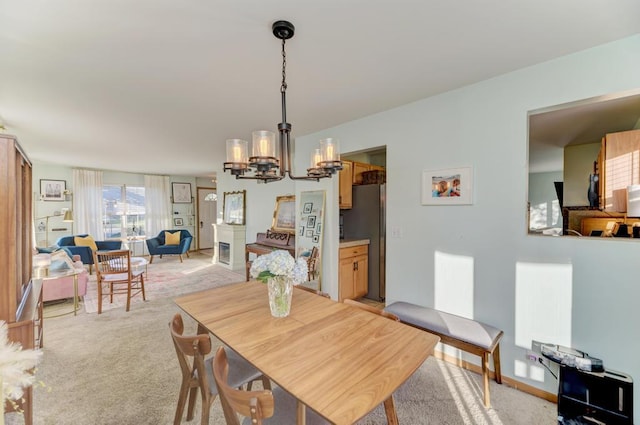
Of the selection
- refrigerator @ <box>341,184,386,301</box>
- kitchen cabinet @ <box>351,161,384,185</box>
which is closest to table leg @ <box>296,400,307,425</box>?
refrigerator @ <box>341,184,386,301</box>

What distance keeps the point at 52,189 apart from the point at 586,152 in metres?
10.8

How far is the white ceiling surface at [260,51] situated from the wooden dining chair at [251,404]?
5.92 ft

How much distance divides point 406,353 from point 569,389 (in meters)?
1.47

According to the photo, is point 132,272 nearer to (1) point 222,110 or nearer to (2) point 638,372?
(1) point 222,110

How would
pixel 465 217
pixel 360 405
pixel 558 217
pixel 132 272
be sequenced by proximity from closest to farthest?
pixel 360 405 → pixel 465 217 → pixel 132 272 → pixel 558 217

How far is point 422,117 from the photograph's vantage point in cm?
268

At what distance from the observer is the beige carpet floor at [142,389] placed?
6.04ft

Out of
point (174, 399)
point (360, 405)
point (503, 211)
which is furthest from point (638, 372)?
point (174, 399)

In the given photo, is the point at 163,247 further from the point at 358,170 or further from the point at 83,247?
the point at 358,170

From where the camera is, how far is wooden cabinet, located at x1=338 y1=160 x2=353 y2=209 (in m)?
4.04

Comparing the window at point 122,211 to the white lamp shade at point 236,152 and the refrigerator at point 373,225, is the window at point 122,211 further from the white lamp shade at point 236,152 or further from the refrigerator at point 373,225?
the white lamp shade at point 236,152

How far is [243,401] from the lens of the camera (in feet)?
3.20

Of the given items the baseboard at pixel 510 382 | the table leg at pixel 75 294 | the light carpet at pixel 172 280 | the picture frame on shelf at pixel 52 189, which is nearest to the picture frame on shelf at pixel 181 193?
the light carpet at pixel 172 280

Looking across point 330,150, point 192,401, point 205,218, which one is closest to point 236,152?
point 330,150
